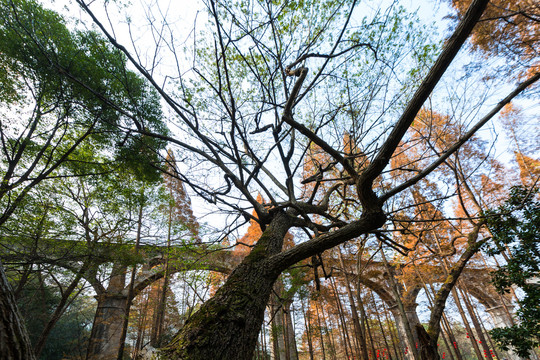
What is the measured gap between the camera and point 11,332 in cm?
74

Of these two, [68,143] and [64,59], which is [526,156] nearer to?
[64,59]

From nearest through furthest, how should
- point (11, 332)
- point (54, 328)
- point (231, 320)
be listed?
point (11, 332)
point (231, 320)
point (54, 328)

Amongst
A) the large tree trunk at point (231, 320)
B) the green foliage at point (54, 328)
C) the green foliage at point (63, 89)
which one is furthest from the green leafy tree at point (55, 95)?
the green foliage at point (54, 328)

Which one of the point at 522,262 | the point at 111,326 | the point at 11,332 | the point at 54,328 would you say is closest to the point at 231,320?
the point at 11,332

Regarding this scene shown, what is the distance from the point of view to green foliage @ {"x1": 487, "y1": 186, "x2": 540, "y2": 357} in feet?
12.8

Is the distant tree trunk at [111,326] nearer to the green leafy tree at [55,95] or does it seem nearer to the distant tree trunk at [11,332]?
the green leafy tree at [55,95]

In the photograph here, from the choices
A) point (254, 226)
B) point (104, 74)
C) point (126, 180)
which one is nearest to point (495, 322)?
point (254, 226)

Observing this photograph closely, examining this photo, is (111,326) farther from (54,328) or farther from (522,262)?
(522,262)

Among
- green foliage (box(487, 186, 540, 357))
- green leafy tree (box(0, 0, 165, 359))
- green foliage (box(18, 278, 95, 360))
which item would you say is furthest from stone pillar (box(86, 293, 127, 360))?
green foliage (box(487, 186, 540, 357))

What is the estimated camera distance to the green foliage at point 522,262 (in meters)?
3.91

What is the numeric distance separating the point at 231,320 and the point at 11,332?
119cm

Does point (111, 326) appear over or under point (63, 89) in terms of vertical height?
under

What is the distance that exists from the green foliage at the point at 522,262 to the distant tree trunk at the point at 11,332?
18.8 ft

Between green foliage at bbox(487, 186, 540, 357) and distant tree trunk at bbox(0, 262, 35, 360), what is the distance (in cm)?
573
